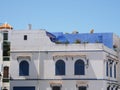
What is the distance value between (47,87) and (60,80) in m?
1.83

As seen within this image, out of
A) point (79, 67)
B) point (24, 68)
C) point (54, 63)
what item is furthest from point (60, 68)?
point (24, 68)

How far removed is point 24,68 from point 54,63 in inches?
148

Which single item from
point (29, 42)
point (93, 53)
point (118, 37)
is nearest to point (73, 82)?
point (93, 53)

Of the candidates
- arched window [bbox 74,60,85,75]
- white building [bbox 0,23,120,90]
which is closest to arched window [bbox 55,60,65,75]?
white building [bbox 0,23,120,90]

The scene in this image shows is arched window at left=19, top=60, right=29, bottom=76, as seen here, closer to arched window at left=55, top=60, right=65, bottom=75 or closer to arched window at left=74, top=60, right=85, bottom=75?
arched window at left=55, top=60, right=65, bottom=75

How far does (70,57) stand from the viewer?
48844 millimetres

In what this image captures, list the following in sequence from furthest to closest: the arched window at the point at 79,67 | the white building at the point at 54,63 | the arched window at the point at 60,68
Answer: the arched window at the point at 60,68
the arched window at the point at 79,67
the white building at the point at 54,63

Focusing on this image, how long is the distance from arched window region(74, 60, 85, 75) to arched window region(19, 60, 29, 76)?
5932 millimetres

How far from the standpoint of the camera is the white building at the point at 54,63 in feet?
158

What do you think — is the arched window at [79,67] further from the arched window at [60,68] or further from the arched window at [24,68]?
the arched window at [24,68]

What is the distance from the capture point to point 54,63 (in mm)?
49188

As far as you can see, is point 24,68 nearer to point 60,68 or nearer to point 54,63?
point 54,63

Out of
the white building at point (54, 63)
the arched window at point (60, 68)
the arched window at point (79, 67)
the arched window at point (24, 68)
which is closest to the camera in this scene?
the white building at point (54, 63)

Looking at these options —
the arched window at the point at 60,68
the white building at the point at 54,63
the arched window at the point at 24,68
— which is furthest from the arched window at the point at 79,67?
the arched window at the point at 24,68
